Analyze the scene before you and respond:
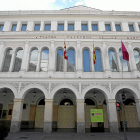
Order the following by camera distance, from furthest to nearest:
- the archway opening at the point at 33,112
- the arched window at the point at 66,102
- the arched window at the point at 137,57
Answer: the arched window at the point at 66,102 → the archway opening at the point at 33,112 → the arched window at the point at 137,57

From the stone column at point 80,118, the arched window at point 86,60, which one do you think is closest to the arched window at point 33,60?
the arched window at point 86,60

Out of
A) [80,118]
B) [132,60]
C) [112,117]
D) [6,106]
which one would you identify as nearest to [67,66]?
[80,118]

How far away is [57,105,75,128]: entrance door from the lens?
52.2 feet

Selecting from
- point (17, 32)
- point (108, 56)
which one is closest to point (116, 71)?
point (108, 56)

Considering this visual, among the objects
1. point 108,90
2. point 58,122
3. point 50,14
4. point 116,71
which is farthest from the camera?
point 50,14

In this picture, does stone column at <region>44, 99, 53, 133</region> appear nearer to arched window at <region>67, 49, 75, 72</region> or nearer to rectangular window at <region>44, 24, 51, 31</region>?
arched window at <region>67, 49, 75, 72</region>

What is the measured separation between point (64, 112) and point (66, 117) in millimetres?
703

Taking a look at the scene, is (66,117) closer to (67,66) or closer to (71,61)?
(67,66)

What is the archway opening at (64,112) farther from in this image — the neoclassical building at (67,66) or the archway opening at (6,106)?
the archway opening at (6,106)

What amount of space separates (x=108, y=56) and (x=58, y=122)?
1105cm

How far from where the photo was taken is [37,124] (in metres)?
16.1

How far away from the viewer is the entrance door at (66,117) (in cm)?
1590

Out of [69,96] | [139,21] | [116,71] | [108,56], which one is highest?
[139,21]

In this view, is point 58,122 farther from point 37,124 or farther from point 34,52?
point 34,52
